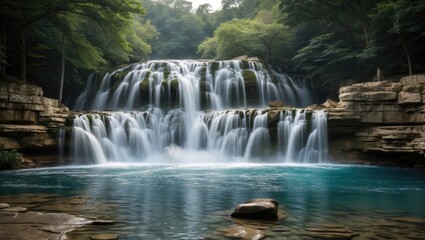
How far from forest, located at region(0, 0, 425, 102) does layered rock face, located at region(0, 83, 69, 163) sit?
1481mm

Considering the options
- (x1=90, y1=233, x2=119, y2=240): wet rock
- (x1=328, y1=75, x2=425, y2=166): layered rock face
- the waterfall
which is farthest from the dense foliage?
(x1=90, y1=233, x2=119, y2=240): wet rock

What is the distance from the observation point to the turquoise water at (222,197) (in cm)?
696

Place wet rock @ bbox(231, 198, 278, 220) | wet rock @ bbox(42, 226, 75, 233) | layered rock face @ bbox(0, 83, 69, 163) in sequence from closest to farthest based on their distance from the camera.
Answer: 1. wet rock @ bbox(42, 226, 75, 233)
2. wet rock @ bbox(231, 198, 278, 220)
3. layered rock face @ bbox(0, 83, 69, 163)

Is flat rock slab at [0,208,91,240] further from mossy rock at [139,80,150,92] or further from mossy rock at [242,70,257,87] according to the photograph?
mossy rock at [242,70,257,87]

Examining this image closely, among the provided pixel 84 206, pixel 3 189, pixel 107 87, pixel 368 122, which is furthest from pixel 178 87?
pixel 84 206

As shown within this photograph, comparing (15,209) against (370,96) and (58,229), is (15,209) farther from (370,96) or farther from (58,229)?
(370,96)

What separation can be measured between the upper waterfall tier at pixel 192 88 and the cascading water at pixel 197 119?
3.0 inches

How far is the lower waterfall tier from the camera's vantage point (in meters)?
21.8

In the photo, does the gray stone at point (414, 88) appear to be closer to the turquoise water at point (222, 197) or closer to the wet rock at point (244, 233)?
the turquoise water at point (222, 197)

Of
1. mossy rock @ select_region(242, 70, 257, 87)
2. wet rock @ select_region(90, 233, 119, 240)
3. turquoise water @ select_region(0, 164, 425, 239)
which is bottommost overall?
turquoise water @ select_region(0, 164, 425, 239)

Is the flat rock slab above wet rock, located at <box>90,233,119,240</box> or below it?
above

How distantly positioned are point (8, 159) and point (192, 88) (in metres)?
14.6

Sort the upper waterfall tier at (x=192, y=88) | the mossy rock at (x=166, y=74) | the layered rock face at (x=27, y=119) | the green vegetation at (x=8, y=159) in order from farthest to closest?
the mossy rock at (x=166, y=74) → the upper waterfall tier at (x=192, y=88) → the layered rock face at (x=27, y=119) → the green vegetation at (x=8, y=159)

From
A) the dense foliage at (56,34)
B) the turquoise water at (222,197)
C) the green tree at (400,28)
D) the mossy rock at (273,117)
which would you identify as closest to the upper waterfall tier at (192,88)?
the dense foliage at (56,34)
